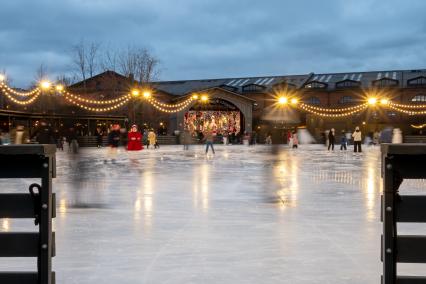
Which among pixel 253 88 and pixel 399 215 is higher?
pixel 253 88

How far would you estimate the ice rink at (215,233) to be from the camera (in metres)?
3.91

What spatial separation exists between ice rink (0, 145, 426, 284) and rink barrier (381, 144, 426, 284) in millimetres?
1205

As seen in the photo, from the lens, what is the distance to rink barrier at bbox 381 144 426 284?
8.27 ft

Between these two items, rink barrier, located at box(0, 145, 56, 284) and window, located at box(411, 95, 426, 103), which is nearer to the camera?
rink barrier, located at box(0, 145, 56, 284)

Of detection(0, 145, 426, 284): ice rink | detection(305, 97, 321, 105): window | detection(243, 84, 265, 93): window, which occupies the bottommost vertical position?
detection(0, 145, 426, 284): ice rink

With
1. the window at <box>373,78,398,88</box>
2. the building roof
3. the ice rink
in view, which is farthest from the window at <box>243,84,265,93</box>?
the ice rink

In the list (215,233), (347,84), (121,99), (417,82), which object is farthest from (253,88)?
(215,233)

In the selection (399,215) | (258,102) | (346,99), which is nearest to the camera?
(399,215)

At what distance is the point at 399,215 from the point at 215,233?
3.12m

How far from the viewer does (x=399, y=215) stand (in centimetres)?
254

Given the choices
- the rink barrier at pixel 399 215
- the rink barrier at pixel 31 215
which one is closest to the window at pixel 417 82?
the rink barrier at pixel 399 215

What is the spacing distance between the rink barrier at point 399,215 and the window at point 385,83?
181 ft

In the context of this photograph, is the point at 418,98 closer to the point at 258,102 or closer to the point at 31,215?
the point at 258,102

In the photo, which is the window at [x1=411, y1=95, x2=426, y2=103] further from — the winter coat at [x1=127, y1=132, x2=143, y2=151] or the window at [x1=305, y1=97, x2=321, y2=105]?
the winter coat at [x1=127, y1=132, x2=143, y2=151]
